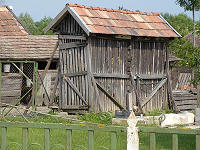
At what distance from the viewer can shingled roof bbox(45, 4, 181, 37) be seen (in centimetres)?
1639

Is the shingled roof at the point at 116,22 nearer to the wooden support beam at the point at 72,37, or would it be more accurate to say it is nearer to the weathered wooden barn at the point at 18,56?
the wooden support beam at the point at 72,37

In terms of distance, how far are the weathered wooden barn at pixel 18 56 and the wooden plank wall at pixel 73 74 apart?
3704 millimetres

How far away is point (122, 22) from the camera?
1756cm

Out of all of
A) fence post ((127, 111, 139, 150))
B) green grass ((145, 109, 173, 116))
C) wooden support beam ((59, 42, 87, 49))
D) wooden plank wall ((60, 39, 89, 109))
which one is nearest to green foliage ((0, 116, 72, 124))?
wooden plank wall ((60, 39, 89, 109))

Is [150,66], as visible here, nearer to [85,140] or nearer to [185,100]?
[185,100]

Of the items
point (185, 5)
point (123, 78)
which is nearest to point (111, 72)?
point (123, 78)

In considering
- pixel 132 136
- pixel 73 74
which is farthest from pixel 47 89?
pixel 132 136

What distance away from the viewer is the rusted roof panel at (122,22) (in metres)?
16.5

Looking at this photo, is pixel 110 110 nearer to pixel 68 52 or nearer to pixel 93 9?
pixel 68 52

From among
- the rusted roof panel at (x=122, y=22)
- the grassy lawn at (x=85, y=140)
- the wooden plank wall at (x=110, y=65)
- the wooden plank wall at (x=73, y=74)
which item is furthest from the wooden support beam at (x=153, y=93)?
the grassy lawn at (x=85, y=140)

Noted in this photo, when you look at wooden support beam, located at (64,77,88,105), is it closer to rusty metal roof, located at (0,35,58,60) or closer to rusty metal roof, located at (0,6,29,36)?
rusty metal roof, located at (0,35,58,60)

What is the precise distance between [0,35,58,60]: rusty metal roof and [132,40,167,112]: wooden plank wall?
6.54 meters

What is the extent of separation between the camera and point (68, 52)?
1756 centimetres

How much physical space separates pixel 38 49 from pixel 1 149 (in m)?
17.1
